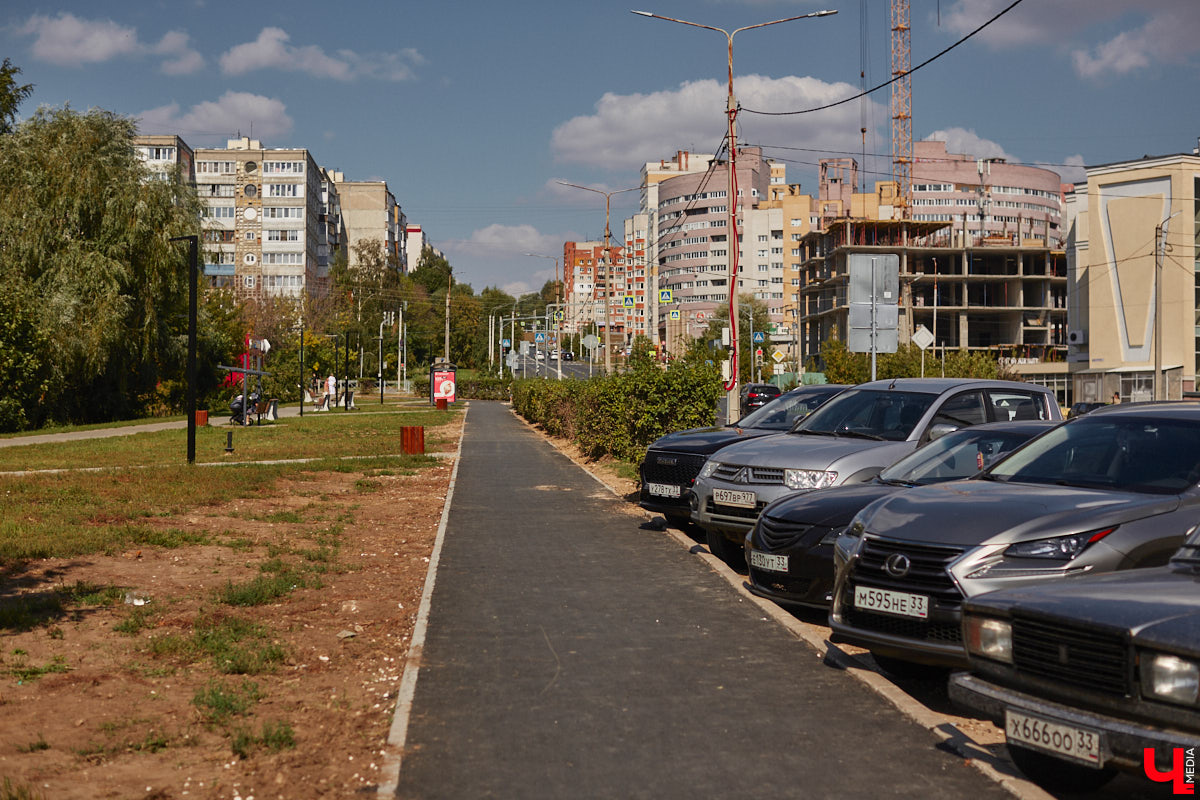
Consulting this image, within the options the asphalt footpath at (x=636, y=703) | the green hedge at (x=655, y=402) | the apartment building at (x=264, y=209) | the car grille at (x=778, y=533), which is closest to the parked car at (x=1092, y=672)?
the asphalt footpath at (x=636, y=703)

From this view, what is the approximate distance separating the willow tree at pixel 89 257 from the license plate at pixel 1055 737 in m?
38.5

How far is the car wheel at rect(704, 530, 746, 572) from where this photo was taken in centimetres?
1095

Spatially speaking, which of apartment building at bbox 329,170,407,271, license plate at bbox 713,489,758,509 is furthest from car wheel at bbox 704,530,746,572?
apartment building at bbox 329,170,407,271

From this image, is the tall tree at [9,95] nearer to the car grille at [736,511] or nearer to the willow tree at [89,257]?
the willow tree at [89,257]

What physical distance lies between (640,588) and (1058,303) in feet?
373

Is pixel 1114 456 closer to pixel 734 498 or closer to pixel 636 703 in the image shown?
pixel 636 703

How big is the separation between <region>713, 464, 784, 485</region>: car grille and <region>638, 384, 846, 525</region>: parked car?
1.95m

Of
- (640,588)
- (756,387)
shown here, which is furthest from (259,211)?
(640,588)

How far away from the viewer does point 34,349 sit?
120 ft

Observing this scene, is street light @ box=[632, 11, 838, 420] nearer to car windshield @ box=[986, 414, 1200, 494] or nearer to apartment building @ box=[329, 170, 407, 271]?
car windshield @ box=[986, 414, 1200, 494]

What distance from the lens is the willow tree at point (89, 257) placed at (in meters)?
38.8

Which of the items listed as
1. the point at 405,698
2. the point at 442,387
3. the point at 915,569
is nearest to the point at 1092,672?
the point at 915,569

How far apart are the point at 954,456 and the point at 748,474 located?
255cm

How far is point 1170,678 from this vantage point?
3727 mm
